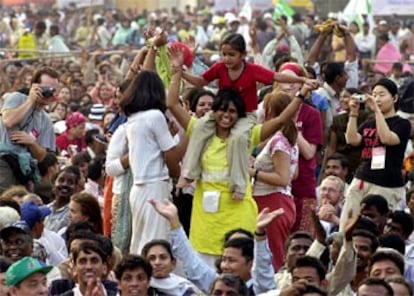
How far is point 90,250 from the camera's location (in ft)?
42.8

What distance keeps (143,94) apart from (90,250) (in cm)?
180

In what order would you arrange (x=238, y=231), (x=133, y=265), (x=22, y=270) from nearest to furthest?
1. (x=22, y=270)
2. (x=133, y=265)
3. (x=238, y=231)

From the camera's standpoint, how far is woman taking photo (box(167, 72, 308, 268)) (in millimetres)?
14406

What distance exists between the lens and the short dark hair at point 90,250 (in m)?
13.1

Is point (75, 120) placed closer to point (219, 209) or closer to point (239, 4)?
point (219, 209)

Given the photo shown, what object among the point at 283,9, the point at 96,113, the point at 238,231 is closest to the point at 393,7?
the point at 283,9

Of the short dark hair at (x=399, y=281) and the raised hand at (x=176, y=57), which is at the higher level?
the raised hand at (x=176, y=57)

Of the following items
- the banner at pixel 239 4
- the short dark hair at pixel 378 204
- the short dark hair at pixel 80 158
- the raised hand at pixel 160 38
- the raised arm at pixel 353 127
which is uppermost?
the raised hand at pixel 160 38

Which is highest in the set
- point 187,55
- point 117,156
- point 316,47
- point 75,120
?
point 187,55

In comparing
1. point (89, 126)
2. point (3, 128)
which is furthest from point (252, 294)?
point (89, 126)

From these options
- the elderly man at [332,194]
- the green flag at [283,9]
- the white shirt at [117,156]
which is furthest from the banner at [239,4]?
the white shirt at [117,156]

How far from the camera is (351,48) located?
20.0 meters

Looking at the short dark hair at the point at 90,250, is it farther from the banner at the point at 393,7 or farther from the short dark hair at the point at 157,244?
the banner at the point at 393,7

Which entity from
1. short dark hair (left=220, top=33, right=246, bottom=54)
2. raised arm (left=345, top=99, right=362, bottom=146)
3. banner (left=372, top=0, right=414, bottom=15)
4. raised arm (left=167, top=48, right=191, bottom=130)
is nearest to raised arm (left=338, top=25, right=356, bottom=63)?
raised arm (left=345, top=99, right=362, bottom=146)
